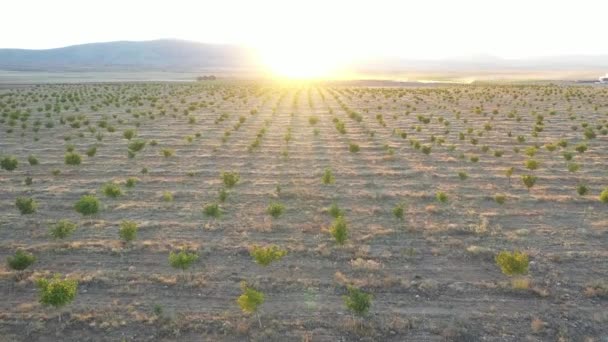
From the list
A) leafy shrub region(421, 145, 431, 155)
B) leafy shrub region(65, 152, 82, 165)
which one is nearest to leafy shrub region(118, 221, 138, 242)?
leafy shrub region(65, 152, 82, 165)

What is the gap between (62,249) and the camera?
1141cm

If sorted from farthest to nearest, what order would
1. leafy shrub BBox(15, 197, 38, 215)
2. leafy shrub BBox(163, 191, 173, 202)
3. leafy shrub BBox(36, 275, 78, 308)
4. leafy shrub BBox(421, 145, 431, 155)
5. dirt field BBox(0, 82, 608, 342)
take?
leafy shrub BBox(421, 145, 431, 155) → leafy shrub BBox(163, 191, 173, 202) → leafy shrub BBox(15, 197, 38, 215) → dirt field BBox(0, 82, 608, 342) → leafy shrub BBox(36, 275, 78, 308)

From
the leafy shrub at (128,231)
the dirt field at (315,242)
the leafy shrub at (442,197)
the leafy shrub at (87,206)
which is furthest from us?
the leafy shrub at (442,197)

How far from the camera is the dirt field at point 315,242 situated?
838 cm

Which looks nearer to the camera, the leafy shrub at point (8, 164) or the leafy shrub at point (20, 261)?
the leafy shrub at point (20, 261)

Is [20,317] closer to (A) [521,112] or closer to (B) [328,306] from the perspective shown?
(B) [328,306]

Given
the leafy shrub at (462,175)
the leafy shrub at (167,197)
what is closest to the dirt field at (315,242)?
the leafy shrub at (167,197)

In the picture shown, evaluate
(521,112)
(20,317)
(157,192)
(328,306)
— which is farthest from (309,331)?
(521,112)

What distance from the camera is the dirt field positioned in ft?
27.5

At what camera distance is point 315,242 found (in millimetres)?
11883

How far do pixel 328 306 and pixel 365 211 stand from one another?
5.61 m

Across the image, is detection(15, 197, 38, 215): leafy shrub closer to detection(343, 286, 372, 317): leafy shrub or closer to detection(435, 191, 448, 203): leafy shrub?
detection(343, 286, 372, 317): leafy shrub

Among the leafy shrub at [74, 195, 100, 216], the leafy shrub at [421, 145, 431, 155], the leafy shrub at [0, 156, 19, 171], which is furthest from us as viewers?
the leafy shrub at [421, 145, 431, 155]

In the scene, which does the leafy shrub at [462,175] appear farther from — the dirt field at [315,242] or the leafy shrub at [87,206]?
the leafy shrub at [87,206]
